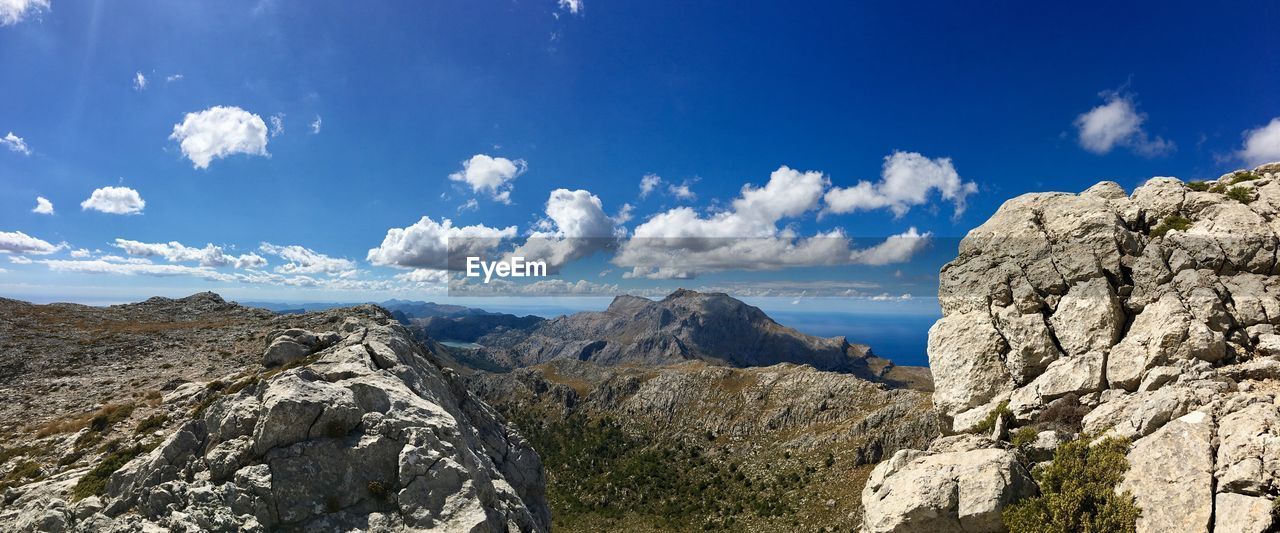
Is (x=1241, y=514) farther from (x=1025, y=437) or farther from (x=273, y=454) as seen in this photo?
(x=273, y=454)

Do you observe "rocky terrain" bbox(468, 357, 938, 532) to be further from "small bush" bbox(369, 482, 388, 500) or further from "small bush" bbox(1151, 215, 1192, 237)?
"small bush" bbox(369, 482, 388, 500)

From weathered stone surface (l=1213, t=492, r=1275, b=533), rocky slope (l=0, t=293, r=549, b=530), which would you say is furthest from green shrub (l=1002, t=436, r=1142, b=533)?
rocky slope (l=0, t=293, r=549, b=530)

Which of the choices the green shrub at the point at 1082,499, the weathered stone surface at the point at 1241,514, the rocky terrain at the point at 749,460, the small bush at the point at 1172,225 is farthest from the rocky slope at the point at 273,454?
the rocky terrain at the point at 749,460

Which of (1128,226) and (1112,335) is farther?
(1128,226)

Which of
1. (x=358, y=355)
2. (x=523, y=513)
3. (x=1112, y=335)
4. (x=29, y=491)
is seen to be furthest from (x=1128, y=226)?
(x=29, y=491)

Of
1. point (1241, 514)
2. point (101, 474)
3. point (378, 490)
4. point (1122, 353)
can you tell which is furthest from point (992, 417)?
point (101, 474)

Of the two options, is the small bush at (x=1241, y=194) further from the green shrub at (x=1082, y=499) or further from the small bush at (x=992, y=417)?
the green shrub at (x=1082, y=499)

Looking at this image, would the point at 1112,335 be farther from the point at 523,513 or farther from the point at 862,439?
the point at 862,439
